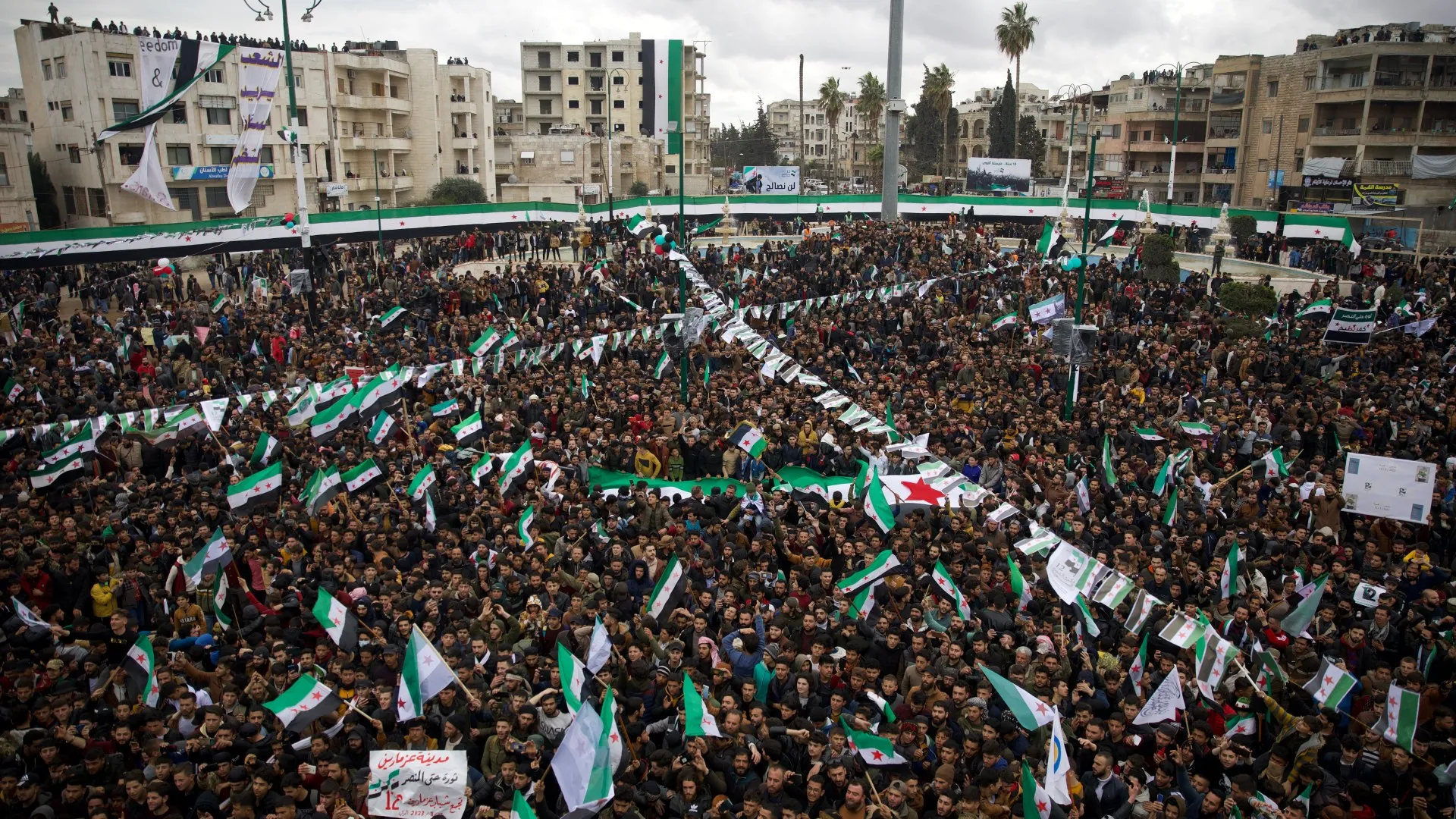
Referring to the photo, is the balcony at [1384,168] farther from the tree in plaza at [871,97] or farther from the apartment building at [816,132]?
the apartment building at [816,132]

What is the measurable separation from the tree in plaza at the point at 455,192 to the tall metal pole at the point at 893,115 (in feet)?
86.4

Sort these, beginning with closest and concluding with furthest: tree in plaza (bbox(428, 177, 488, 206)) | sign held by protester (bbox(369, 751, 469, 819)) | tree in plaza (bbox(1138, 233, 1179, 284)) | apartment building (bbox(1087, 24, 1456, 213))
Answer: sign held by protester (bbox(369, 751, 469, 819)) < tree in plaza (bbox(1138, 233, 1179, 284)) < apartment building (bbox(1087, 24, 1456, 213)) < tree in plaza (bbox(428, 177, 488, 206))

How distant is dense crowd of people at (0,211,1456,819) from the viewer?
25.5 ft

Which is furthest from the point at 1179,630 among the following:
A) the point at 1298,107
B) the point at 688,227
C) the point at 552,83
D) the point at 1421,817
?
the point at 552,83

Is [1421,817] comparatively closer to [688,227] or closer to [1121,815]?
[1121,815]

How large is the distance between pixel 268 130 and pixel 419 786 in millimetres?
54230

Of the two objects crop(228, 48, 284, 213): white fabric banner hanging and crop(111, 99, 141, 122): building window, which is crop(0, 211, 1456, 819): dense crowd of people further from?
crop(111, 99, 141, 122): building window

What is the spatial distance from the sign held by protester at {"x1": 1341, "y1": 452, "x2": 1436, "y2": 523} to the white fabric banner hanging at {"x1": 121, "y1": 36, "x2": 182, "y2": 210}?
29.6 meters

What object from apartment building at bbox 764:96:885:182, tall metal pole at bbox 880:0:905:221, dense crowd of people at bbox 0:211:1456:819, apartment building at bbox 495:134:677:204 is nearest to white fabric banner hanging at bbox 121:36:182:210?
dense crowd of people at bbox 0:211:1456:819

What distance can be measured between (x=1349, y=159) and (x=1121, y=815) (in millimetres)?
53846

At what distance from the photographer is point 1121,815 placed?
24.1 feet

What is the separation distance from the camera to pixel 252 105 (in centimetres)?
3016

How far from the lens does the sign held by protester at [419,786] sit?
7.29 meters

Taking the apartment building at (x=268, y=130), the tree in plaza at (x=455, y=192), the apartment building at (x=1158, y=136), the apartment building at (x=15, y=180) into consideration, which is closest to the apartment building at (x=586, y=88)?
the apartment building at (x=268, y=130)
